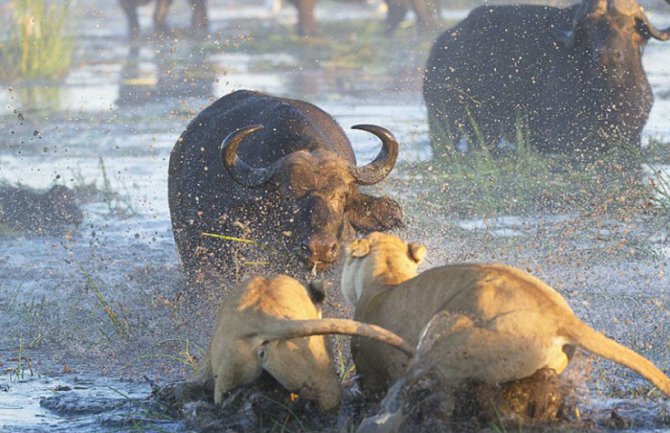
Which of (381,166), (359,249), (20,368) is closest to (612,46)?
(381,166)

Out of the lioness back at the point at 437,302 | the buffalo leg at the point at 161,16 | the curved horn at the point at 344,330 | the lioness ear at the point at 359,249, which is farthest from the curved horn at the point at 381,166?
the buffalo leg at the point at 161,16

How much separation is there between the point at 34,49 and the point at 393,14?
827cm

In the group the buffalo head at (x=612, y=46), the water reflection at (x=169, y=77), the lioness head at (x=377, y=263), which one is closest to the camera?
the lioness head at (x=377, y=263)

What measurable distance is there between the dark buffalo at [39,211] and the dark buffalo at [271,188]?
102 inches

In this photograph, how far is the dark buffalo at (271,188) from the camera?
826 centimetres

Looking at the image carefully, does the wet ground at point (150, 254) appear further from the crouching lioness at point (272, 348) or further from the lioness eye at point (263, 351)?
the lioness eye at point (263, 351)

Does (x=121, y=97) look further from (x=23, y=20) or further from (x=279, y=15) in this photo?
(x=279, y=15)

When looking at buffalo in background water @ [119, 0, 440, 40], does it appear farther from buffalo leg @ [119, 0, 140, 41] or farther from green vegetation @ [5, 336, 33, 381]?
green vegetation @ [5, 336, 33, 381]

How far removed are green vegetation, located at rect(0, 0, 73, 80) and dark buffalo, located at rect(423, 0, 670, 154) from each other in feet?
25.1


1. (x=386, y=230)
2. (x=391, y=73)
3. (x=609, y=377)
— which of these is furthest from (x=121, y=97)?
(x=609, y=377)

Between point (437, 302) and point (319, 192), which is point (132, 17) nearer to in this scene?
point (319, 192)

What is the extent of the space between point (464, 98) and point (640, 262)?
5340 millimetres

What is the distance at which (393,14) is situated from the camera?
26.8 meters

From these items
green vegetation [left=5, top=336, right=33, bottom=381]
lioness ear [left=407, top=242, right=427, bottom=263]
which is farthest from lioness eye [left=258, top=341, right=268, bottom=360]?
green vegetation [left=5, top=336, right=33, bottom=381]
